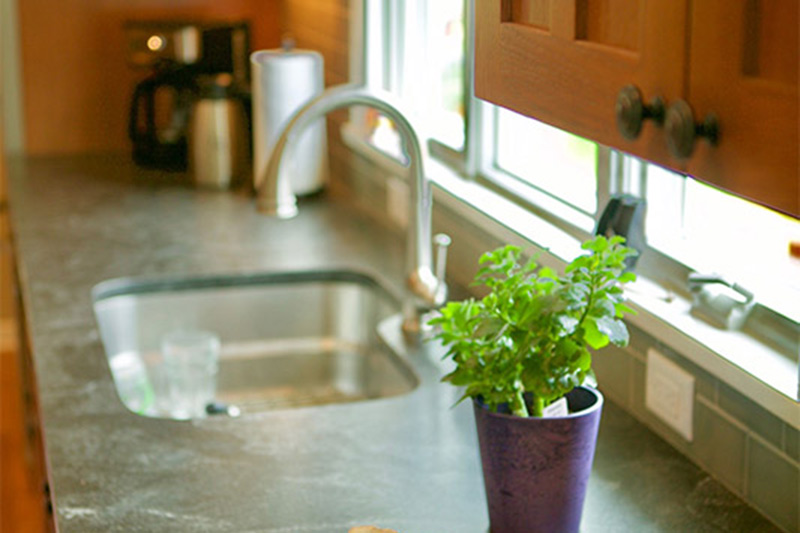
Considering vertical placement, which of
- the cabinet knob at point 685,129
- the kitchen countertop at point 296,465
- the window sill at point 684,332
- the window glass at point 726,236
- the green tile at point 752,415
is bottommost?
the kitchen countertop at point 296,465

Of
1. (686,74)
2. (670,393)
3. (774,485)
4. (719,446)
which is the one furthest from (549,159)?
(686,74)

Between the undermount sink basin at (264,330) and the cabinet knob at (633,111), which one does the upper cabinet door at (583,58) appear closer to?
the cabinet knob at (633,111)

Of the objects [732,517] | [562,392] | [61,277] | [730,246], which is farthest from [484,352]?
[61,277]

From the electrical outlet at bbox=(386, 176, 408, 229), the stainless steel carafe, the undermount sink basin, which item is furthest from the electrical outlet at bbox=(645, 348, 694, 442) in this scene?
the stainless steel carafe

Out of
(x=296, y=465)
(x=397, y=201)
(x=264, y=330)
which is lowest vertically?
(x=264, y=330)

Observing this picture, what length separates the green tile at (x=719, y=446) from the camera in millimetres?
1461

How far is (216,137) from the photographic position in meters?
3.26

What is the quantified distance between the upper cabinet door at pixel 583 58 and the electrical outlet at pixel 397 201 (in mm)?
1368

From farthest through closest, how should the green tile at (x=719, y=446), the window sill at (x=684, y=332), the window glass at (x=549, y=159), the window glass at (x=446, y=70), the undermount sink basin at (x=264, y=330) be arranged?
the window glass at (x=446, y=70) → the undermount sink basin at (x=264, y=330) → the window glass at (x=549, y=159) → the green tile at (x=719, y=446) → the window sill at (x=684, y=332)

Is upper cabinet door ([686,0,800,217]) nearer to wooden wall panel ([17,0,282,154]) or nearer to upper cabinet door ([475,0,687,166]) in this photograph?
upper cabinet door ([475,0,687,166])

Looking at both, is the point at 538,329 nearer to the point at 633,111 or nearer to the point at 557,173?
the point at 633,111

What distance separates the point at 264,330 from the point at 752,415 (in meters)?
1.38

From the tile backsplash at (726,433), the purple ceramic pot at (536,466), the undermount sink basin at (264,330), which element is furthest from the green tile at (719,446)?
the undermount sink basin at (264,330)

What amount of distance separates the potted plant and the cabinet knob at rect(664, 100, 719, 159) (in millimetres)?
294
